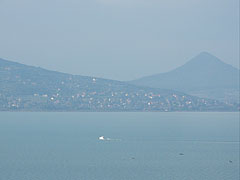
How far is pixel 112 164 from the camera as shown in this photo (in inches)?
3137

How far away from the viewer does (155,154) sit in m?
92.2

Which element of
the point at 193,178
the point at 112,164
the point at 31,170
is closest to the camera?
the point at 193,178

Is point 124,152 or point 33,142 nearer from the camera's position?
point 124,152

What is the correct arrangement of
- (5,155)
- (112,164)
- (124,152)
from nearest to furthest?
1. (112,164)
2. (5,155)
3. (124,152)

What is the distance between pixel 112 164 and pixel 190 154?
61.4 feet

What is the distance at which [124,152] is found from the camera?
313ft

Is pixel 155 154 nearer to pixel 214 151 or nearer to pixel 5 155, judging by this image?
pixel 214 151

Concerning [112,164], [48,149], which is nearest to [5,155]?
[48,149]

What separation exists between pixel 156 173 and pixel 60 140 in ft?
170

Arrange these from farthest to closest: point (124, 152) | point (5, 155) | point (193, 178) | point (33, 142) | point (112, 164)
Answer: point (33, 142) → point (124, 152) → point (5, 155) → point (112, 164) → point (193, 178)

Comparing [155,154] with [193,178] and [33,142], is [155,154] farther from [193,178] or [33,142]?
[33,142]

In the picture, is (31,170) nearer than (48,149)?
Yes

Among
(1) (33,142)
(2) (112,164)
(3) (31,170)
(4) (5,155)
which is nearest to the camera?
(3) (31,170)

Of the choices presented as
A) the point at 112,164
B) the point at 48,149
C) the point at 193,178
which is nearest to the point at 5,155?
the point at 48,149
